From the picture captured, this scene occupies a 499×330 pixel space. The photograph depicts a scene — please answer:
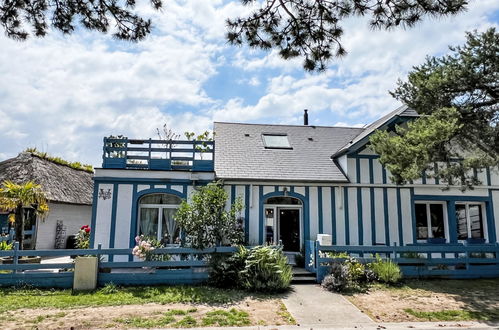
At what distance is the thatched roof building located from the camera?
15891 mm

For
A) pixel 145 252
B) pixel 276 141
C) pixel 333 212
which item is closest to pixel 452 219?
pixel 333 212

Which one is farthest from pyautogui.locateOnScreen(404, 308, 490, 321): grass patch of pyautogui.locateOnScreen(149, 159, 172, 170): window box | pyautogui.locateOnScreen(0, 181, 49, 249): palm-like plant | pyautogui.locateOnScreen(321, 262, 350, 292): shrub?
pyautogui.locateOnScreen(0, 181, 49, 249): palm-like plant

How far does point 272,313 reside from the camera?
6824mm

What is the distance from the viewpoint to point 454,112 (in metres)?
9.00

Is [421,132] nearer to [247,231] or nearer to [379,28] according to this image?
[379,28]

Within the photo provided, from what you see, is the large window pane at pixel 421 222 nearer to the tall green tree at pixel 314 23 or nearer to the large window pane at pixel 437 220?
the large window pane at pixel 437 220

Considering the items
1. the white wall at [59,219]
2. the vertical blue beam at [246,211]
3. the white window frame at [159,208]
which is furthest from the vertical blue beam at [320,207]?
the white wall at [59,219]

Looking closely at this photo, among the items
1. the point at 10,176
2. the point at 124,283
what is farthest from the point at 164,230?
the point at 10,176

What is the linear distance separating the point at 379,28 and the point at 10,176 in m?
17.5

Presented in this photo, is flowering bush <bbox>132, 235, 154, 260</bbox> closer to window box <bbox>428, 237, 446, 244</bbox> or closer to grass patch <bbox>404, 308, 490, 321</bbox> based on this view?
grass patch <bbox>404, 308, 490, 321</bbox>

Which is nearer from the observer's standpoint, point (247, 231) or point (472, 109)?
point (472, 109)

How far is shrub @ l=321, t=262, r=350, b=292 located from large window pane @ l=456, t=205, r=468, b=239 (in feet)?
22.4

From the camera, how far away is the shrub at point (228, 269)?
882 cm

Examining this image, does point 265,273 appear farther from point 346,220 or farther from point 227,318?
point 346,220
